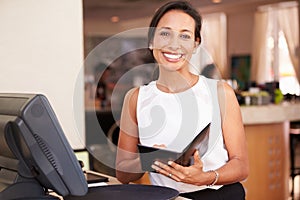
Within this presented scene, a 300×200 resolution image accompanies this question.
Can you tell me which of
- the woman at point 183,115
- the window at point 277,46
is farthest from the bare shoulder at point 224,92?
the window at point 277,46

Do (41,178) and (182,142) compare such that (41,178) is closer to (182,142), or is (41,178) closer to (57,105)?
(182,142)

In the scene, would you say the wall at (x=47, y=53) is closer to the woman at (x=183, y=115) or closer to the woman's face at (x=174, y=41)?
the woman at (x=183, y=115)

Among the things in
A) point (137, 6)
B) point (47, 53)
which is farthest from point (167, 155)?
point (137, 6)

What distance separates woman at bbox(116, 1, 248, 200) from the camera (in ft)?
5.89

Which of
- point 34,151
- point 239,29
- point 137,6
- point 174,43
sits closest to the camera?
point 34,151

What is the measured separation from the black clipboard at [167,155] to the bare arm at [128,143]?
21 cm

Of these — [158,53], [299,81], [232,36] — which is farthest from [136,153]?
[232,36]

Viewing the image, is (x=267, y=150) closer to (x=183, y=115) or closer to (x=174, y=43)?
(x=183, y=115)

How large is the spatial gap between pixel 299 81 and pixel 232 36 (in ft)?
6.70

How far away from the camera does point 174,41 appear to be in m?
1.78

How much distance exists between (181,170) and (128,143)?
0.40 m

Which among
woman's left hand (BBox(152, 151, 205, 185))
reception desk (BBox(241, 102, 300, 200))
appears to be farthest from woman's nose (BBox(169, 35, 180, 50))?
reception desk (BBox(241, 102, 300, 200))

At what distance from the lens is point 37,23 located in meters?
2.61

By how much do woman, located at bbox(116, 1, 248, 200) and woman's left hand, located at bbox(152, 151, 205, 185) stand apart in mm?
150
